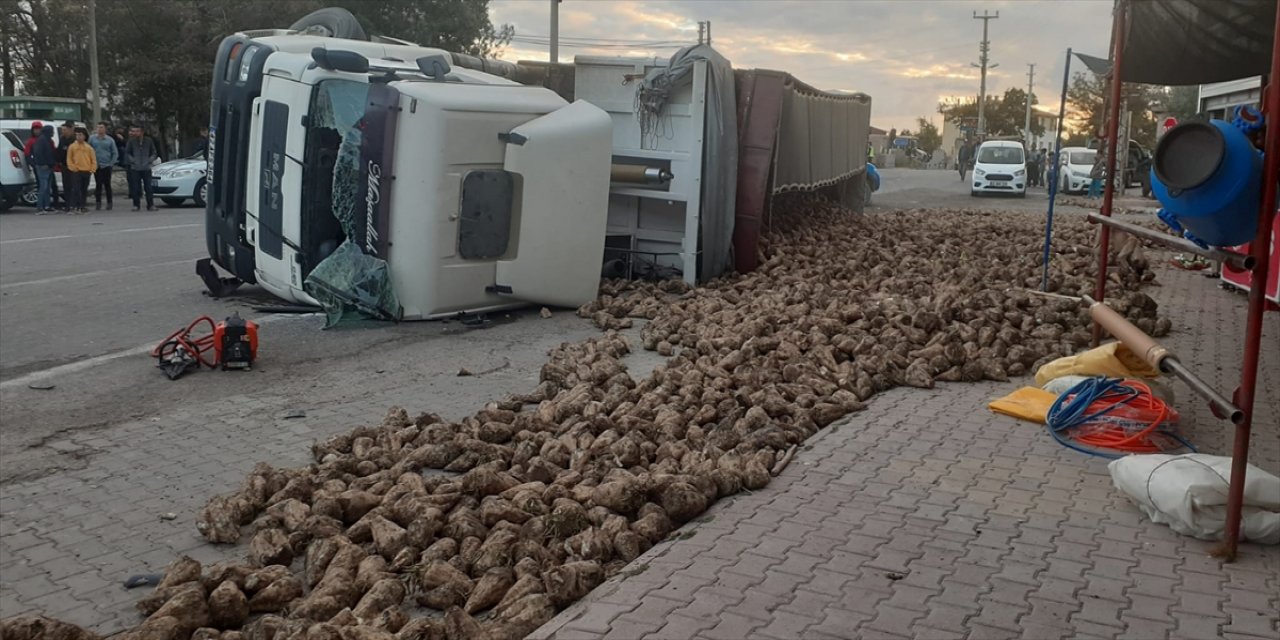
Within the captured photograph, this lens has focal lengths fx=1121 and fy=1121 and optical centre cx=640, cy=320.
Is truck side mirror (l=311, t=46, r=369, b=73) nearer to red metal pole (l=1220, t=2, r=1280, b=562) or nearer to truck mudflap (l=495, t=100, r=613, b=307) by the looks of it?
truck mudflap (l=495, t=100, r=613, b=307)

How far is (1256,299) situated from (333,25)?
10.2 m

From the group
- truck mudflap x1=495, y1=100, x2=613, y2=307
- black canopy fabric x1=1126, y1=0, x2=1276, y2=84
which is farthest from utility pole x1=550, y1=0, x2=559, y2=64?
black canopy fabric x1=1126, y1=0, x2=1276, y2=84

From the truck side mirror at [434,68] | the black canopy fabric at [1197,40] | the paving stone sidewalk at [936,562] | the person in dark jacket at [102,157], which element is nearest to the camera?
the paving stone sidewalk at [936,562]

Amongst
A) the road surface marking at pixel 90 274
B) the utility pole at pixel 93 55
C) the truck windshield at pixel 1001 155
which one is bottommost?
the road surface marking at pixel 90 274

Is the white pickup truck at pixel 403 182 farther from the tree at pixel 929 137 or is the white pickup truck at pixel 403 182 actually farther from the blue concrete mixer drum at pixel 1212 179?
the tree at pixel 929 137

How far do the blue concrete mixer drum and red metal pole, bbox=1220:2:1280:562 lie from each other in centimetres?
12

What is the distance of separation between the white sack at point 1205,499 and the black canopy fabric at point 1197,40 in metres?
3.74

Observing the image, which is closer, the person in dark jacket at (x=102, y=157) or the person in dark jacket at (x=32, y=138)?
the person in dark jacket at (x=32, y=138)

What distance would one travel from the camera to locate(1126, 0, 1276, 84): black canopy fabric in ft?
25.2

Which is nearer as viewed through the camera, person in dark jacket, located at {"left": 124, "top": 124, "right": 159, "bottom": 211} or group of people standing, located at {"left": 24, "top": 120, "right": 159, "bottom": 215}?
group of people standing, located at {"left": 24, "top": 120, "right": 159, "bottom": 215}

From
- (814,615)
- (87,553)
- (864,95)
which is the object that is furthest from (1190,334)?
(864,95)

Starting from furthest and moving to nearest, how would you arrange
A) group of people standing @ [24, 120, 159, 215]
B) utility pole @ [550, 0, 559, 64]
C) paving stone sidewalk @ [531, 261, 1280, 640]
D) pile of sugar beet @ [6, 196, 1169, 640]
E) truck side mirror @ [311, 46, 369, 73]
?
utility pole @ [550, 0, 559, 64]
group of people standing @ [24, 120, 159, 215]
truck side mirror @ [311, 46, 369, 73]
pile of sugar beet @ [6, 196, 1169, 640]
paving stone sidewalk @ [531, 261, 1280, 640]

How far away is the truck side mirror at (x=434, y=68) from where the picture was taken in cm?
955

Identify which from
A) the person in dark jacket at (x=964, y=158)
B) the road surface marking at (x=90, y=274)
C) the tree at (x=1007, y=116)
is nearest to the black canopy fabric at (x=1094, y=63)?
the road surface marking at (x=90, y=274)
